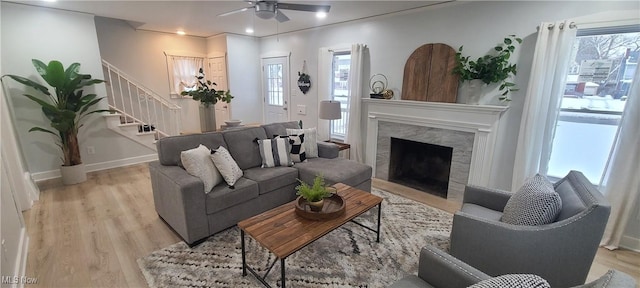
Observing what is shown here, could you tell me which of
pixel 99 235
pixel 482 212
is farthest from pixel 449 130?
pixel 99 235

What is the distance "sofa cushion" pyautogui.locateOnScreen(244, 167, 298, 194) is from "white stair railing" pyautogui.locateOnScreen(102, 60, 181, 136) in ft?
9.92

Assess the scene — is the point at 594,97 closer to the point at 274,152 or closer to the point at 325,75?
the point at 274,152

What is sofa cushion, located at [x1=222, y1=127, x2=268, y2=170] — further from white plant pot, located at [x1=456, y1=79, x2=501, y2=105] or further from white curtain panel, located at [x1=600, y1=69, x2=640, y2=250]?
white curtain panel, located at [x1=600, y1=69, x2=640, y2=250]

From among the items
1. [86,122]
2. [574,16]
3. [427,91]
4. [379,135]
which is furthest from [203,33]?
[574,16]

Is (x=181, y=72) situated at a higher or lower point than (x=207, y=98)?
higher

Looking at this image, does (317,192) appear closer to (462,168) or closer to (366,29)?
(462,168)

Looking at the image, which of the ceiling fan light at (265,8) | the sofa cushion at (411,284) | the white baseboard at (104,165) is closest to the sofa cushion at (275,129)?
the ceiling fan light at (265,8)

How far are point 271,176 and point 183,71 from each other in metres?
4.50

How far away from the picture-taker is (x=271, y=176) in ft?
9.49

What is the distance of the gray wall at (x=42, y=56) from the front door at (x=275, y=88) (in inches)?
115

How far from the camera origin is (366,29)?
13.6 ft

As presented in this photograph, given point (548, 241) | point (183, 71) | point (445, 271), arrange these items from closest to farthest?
1. point (445, 271)
2. point (548, 241)
3. point (183, 71)

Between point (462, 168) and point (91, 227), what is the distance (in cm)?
418

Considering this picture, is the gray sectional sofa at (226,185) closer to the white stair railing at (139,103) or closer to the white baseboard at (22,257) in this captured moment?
the white baseboard at (22,257)
